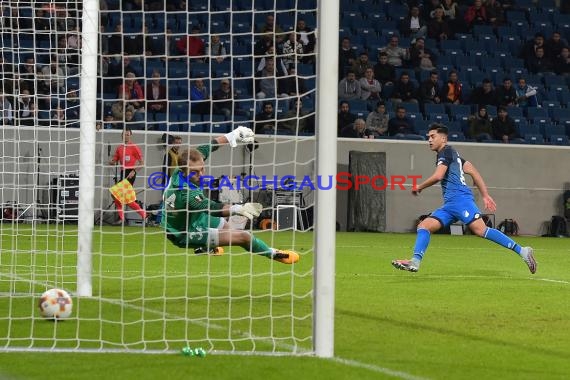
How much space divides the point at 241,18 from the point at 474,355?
1983cm

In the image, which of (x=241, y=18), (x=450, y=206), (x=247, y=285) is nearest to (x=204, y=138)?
(x=241, y=18)

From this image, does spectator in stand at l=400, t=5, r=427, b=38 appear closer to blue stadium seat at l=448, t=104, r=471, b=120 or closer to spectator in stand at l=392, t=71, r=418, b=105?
spectator in stand at l=392, t=71, r=418, b=105

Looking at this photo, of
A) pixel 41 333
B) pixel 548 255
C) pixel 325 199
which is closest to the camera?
pixel 325 199

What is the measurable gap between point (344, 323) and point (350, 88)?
1777cm

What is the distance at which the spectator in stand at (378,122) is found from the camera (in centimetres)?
2566

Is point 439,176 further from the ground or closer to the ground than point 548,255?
further from the ground

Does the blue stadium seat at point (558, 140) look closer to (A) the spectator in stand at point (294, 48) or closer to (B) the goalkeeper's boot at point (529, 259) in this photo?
(A) the spectator in stand at point (294, 48)

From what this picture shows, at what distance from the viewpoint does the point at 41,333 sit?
303 inches

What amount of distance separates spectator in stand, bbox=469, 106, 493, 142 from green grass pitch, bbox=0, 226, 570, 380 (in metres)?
10.9

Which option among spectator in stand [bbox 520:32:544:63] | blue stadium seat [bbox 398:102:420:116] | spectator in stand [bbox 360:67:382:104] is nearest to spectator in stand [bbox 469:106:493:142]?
blue stadium seat [bbox 398:102:420:116]

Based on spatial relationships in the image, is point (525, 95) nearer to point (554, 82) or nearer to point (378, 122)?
point (554, 82)

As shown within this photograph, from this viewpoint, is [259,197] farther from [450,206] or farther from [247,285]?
[247,285]

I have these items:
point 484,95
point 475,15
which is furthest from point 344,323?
point 475,15

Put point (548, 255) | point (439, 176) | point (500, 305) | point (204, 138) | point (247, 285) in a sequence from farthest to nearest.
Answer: point (204, 138) → point (548, 255) → point (439, 176) → point (247, 285) → point (500, 305)
